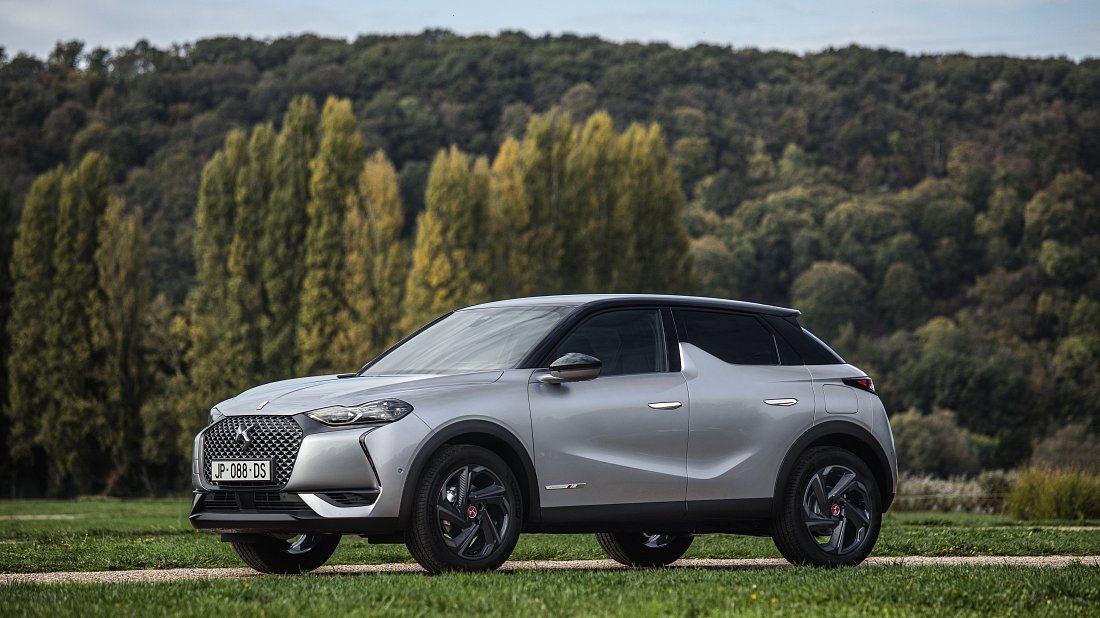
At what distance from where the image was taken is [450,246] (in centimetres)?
5375

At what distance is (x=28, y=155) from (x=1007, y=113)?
68.5m

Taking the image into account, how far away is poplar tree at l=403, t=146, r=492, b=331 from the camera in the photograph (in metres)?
A: 52.8

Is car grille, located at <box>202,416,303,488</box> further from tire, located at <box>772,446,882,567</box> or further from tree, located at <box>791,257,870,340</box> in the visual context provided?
tree, located at <box>791,257,870,340</box>

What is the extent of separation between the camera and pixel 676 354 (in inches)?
404

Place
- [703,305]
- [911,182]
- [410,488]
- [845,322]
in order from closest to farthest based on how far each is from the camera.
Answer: [410,488] < [703,305] < [845,322] < [911,182]

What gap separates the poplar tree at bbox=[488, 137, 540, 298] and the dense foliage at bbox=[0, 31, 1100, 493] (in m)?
0.12

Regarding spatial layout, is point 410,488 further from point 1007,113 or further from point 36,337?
point 1007,113

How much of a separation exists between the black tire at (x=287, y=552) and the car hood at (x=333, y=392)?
1.19 m

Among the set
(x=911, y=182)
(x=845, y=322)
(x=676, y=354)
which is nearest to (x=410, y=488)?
(x=676, y=354)

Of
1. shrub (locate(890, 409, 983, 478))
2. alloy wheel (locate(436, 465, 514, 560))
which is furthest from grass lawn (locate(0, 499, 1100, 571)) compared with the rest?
shrub (locate(890, 409, 983, 478))

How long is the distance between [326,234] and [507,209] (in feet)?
23.2

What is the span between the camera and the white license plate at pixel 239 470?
8961 millimetres

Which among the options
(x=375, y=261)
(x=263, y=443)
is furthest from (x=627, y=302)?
(x=375, y=261)

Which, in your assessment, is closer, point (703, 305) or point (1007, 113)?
point (703, 305)
